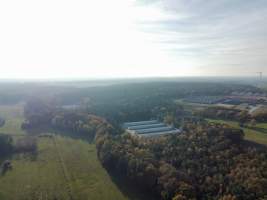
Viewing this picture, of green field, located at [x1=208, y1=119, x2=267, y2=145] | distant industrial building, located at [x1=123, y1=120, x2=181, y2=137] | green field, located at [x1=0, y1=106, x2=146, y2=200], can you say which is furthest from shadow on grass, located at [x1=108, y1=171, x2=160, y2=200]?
green field, located at [x1=208, y1=119, x2=267, y2=145]

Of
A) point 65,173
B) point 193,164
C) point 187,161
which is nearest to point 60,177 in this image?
point 65,173

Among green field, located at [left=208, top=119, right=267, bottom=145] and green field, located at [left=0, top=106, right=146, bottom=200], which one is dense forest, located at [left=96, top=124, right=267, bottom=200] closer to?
green field, located at [left=0, top=106, right=146, bottom=200]

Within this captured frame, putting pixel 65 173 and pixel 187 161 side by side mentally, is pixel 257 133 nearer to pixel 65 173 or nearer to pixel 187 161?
pixel 187 161

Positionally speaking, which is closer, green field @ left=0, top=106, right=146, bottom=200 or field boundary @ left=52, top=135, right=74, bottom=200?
green field @ left=0, top=106, right=146, bottom=200

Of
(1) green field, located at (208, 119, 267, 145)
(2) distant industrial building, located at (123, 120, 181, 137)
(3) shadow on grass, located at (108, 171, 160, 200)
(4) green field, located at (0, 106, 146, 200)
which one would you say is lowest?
(3) shadow on grass, located at (108, 171, 160, 200)

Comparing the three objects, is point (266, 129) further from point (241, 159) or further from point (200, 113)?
point (241, 159)

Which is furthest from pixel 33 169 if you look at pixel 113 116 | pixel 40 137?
pixel 113 116
